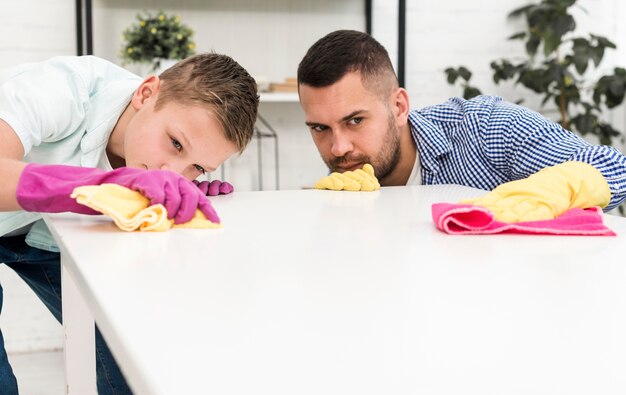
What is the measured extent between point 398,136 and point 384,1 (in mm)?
1345

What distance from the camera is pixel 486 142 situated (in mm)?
1628

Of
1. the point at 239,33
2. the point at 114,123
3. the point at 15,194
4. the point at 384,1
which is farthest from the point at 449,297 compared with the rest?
the point at 384,1

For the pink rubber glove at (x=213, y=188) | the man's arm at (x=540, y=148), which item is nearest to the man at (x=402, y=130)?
the man's arm at (x=540, y=148)

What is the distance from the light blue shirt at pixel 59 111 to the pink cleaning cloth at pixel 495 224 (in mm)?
565

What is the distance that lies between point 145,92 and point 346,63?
576 mm

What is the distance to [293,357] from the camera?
0.39 meters

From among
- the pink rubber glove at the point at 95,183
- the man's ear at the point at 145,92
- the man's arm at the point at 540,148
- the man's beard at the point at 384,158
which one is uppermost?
the man's ear at the point at 145,92

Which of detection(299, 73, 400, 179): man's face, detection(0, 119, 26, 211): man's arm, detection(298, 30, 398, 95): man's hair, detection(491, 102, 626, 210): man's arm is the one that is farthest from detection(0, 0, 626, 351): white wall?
detection(0, 119, 26, 211): man's arm

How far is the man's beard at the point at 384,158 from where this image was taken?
164cm

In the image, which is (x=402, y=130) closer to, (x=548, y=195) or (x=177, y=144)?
(x=177, y=144)

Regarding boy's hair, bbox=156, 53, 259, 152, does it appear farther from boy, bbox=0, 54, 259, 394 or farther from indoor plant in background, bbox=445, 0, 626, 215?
indoor plant in background, bbox=445, 0, 626, 215

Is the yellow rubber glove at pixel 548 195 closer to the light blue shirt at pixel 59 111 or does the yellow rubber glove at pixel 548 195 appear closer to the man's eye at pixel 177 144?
the man's eye at pixel 177 144

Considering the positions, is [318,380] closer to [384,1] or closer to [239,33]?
[239,33]

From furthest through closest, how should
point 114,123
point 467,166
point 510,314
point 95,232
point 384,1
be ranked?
point 384,1, point 467,166, point 114,123, point 95,232, point 510,314
